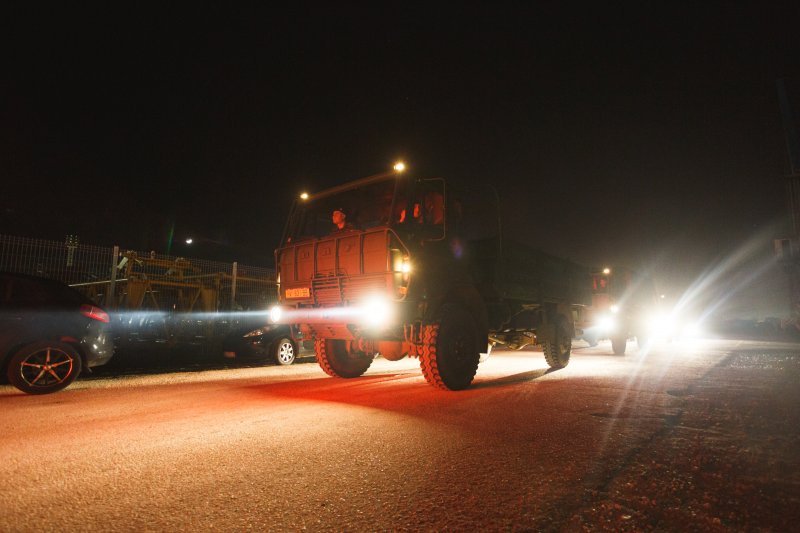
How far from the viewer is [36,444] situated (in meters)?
3.60

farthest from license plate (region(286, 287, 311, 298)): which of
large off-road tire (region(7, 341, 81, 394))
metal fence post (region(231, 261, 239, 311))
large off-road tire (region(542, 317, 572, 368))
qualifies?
metal fence post (region(231, 261, 239, 311))

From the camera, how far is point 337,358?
775cm

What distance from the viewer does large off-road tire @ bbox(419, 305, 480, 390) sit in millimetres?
5980

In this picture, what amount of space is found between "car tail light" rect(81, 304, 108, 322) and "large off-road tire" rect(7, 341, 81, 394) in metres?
0.50

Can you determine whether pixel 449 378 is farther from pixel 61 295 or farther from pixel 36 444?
pixel 61 295

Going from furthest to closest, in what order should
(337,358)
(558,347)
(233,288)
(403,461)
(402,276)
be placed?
(233,288) < (558,347) < (337,358) < (402,276) < (403,461)

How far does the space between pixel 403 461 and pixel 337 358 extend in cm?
474

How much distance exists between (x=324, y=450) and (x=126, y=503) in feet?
4.46

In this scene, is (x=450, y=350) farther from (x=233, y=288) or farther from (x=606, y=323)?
(x=233, y=288)

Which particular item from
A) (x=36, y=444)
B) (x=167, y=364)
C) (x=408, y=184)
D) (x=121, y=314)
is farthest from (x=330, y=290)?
(x=121, y=314)

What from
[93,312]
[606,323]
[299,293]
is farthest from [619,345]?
[93,312]

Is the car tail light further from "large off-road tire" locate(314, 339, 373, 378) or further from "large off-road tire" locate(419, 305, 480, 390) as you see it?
"large off-road tire" locate(419, 305, 480, 390)

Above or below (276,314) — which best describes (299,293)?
above

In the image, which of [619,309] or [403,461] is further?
[619,309]
